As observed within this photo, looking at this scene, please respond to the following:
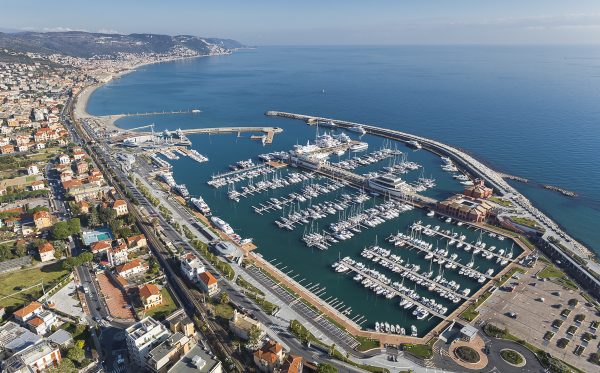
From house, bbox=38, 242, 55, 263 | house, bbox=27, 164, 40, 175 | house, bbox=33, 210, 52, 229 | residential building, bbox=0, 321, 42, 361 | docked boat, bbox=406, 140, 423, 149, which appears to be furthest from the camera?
docked boat, bbox=406, 140, 423, 149

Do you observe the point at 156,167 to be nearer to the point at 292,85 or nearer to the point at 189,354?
the point at 189,354

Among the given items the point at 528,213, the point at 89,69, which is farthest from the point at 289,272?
the point at 89,69

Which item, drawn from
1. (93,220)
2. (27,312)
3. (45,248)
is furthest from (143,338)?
(93,220)

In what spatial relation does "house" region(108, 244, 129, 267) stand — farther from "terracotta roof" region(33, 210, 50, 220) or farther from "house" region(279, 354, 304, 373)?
"house" region(279, 354, 304, 373)

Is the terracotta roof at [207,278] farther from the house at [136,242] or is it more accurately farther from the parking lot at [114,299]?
the house at [136,242]

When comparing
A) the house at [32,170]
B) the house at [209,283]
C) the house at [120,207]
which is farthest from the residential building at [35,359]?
the house at [32,170]

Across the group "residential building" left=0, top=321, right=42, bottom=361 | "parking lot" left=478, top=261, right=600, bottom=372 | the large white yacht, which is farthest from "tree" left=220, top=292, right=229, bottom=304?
the large white yacht

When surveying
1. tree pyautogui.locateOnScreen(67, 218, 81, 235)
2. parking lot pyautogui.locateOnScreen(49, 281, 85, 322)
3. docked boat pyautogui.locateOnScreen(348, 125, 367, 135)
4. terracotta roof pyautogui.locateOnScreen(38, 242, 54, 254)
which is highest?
docked boat pyautogui.locateOnScreen(348, 125, 367, 135)
